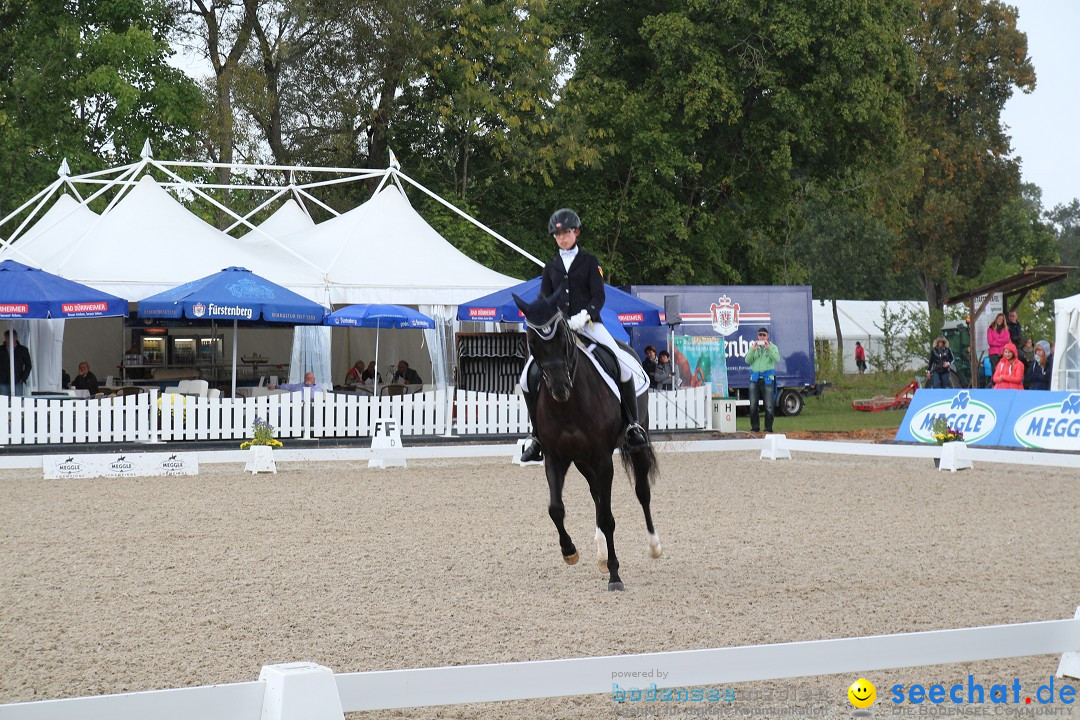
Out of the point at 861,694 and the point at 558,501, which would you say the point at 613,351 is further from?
the point at 861,694

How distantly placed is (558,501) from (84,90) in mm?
27426

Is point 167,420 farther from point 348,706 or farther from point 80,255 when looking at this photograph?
point 348,706

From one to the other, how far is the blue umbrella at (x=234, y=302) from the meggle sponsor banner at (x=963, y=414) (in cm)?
1111

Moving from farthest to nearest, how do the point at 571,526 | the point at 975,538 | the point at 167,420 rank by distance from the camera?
the point at 167,420 < the point at 571,526 < the point at 975,538

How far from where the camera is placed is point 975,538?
11.0 meters

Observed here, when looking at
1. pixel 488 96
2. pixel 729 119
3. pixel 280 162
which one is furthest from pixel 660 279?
pixel 280 162

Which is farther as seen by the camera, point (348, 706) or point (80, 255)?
point (80, 255)

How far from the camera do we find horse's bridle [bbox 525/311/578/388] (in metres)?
8.21

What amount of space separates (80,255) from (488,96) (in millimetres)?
12488

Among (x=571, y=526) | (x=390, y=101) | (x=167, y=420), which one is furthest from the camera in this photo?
(x=390, y=101)

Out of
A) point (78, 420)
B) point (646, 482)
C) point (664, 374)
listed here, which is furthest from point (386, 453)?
point (646, 482)

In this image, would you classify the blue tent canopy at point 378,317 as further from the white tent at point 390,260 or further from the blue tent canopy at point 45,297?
the blue tent canopy at point 45,297

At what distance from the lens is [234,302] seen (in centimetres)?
2169

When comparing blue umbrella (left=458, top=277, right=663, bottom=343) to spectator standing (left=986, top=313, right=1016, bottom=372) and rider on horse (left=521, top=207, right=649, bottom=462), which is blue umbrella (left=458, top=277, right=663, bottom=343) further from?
rider on horse (left=521, top=207, right=649, bottom=462)
